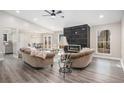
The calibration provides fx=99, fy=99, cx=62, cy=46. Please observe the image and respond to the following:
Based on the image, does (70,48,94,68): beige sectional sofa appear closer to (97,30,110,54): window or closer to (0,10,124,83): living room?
(0,10,124,83): living room

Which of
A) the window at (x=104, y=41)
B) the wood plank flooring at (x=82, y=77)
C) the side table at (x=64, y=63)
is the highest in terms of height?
the window at (x=104, y=41)

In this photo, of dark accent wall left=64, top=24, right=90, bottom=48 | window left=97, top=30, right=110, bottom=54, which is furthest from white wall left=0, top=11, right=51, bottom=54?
window left=97, top=30, right=110, bottom=54

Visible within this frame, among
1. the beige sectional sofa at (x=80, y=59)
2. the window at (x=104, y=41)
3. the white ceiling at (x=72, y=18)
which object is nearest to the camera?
the white ceiling at (x=72, y=18)

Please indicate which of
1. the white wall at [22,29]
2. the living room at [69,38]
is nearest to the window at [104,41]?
the living room at [69,38]

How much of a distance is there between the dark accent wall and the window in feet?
0.86

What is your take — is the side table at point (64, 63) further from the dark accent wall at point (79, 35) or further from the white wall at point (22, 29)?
the white wall at point (22, 29)

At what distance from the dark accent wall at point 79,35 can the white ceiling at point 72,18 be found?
13 cm

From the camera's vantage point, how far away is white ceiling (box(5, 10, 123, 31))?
2179 mm

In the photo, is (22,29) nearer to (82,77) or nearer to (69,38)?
(69,38)

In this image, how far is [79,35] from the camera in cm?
252

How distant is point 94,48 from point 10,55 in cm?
240

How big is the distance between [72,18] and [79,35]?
1.81 feet

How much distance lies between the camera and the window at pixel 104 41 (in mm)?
2309
